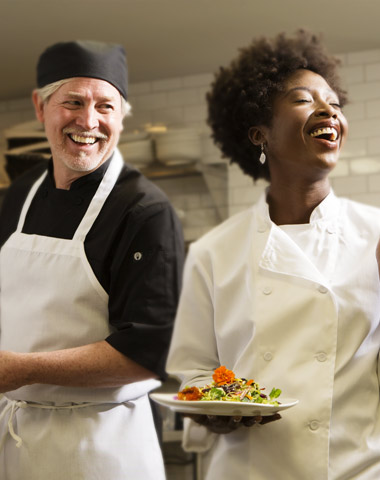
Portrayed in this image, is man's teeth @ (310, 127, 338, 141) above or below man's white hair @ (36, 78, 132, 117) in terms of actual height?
below

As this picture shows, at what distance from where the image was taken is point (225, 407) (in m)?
1.00

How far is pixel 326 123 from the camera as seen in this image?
115 centimetres

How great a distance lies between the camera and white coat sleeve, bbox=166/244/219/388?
1.20m

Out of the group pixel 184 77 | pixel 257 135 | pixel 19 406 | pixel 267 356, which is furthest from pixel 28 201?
pixel 184 77

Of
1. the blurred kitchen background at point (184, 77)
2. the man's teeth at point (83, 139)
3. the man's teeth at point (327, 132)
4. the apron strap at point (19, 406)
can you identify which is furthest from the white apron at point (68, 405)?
the blurred kitchen background at point (184, 77)

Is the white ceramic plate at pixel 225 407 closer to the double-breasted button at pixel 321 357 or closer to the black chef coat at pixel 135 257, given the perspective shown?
the double-breasted button at pixel 321 357

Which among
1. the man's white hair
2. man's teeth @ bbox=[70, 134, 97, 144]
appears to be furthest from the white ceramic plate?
the man's white hair

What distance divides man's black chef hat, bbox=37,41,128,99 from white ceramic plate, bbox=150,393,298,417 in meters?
0.69

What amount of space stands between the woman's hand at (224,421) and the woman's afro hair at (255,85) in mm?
469

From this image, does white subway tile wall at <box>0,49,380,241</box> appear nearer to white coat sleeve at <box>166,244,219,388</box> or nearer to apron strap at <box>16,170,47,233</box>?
apron strap at <box>16,170,47,233</box>

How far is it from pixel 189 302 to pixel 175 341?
7 cm

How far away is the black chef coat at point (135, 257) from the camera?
1.29 meters

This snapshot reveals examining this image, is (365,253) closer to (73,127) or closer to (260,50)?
(260,50)

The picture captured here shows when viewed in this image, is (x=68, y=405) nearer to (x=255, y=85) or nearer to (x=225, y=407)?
(x=225, y=407)
